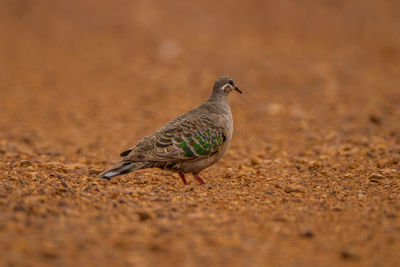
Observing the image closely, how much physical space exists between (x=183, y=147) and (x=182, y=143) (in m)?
0.05

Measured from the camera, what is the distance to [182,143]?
641cm

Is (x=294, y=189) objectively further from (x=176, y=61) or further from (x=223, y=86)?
(x=176, y=61)

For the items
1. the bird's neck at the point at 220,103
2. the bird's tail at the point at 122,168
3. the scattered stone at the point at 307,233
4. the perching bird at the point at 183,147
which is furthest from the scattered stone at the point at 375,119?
the scattered stone at the point at 307,233

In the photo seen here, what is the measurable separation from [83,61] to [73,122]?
6.87m

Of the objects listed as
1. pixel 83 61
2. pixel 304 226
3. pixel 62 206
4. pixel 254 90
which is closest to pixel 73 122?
pixel 254 90

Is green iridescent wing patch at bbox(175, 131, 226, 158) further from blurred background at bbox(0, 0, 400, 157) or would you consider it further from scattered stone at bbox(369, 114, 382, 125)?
scattered stone at bbox(369, 114, 382, 125)

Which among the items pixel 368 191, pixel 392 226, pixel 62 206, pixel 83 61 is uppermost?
pixel 83 61

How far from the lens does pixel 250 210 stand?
16.3ft

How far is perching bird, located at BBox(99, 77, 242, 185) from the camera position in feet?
20.8

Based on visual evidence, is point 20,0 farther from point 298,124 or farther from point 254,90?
point 298,124

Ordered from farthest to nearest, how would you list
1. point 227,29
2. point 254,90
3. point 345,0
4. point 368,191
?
1. point 345,0
2. point 227,29
3. point 254,90
4. point 368,191

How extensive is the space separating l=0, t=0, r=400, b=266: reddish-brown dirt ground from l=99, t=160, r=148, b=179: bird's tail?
13 cm

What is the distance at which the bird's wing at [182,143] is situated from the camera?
20.9 feet

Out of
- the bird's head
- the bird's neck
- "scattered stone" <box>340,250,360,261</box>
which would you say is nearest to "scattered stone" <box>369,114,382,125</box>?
the bird's head
